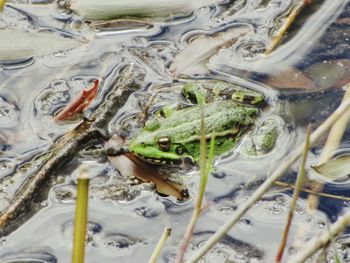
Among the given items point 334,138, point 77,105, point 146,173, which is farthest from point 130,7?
point 334,138

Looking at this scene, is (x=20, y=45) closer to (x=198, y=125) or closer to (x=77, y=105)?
(x=77, y=105)

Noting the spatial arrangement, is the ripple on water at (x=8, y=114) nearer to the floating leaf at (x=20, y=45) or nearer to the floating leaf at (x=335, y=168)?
the floating leaf at (x=20, y=45)

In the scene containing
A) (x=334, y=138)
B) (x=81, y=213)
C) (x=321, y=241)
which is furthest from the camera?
(x=334, y=138)

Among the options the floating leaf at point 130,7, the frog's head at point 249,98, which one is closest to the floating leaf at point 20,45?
the floating leaf at point 130,7

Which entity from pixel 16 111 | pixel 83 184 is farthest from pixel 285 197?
pixel 83 184

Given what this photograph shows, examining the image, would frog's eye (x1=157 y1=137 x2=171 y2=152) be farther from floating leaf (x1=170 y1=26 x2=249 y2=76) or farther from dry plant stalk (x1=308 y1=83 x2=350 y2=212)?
dry plant stalk (x1=308 y1=83 x2=350 y2=212)

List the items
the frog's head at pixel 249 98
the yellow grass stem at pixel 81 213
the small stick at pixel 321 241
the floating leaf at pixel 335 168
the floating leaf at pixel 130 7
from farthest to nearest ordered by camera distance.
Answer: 1. the floating leaf at pixel 130 7
2. the frog's head at pixel 249 98
3. the floating leaf at pixel 335 168
4. the small stick at pixel 321 241
5. the yellow grass stem at pixel 81 213

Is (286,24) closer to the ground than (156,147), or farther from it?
farther from it
